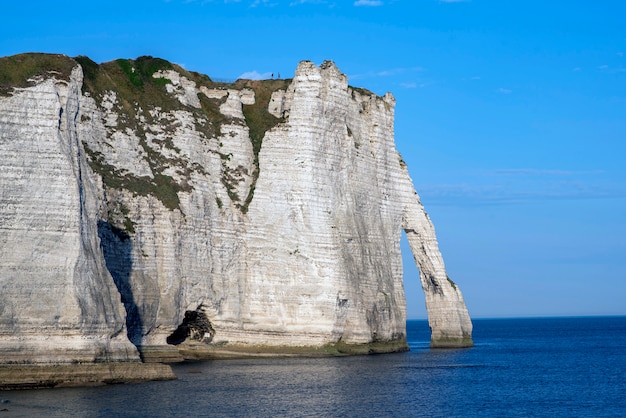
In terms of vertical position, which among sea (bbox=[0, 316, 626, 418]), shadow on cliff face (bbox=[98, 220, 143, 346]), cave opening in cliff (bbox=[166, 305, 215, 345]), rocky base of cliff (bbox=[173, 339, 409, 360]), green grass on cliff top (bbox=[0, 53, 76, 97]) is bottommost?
sea (bbox=[0, 316, 626, 418])

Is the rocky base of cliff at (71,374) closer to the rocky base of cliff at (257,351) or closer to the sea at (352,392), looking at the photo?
the sea at (352,392)

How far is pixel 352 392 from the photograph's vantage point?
1784 inches

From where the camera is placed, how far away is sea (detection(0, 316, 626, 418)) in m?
39.4

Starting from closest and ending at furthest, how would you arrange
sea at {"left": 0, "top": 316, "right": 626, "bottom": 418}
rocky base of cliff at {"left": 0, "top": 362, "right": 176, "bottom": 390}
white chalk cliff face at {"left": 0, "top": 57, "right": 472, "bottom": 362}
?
sea at {"left": 0, "top": 316, "right": 626, "bottom": 418} < rocky base of cliff at {"left": 0, "top": 362, "right": 176, "bottom": 390} < white chalk cliff face at {"left": 0, "top": 57, "right": 472, "bottom": 362}

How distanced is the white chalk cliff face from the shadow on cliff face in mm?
95

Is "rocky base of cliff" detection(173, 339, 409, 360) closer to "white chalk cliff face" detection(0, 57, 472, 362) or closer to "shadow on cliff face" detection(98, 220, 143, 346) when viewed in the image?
"white chalk cliff face" detection(0, 57, 472, 362)

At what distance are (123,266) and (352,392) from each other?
16013 mm

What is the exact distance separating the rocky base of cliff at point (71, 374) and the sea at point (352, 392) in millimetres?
421

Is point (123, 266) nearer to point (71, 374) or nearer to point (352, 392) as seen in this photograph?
point (71, 374)

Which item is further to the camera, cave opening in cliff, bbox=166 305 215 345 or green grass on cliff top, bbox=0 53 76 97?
cave opening in cliff, bbox=166 305 215 345

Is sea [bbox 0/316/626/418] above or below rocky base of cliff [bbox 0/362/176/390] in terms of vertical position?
below

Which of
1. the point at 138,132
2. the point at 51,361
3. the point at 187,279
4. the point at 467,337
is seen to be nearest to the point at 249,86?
the point at 138,132

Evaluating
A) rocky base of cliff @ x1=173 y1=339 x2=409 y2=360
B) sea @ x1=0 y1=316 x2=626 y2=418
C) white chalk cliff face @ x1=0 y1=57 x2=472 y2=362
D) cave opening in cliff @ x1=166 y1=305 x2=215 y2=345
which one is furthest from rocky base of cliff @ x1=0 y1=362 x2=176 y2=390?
cave opening in cliff @ x1=166 y1=305 x2=215 y2=345

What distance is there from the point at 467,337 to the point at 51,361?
4227cm
